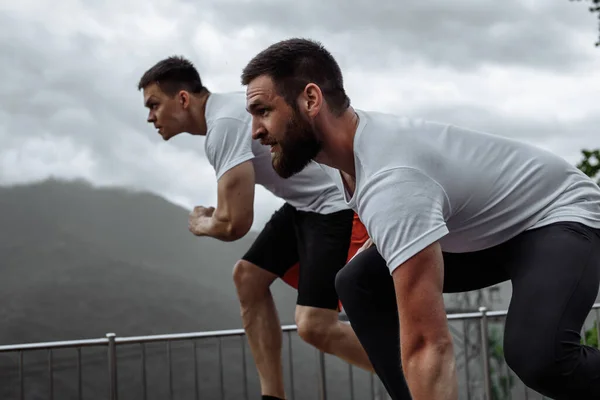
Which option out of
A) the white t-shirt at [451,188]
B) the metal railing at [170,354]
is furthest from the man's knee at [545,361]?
the metal railing at [170,354]

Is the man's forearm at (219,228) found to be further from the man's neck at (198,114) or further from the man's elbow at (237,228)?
the man's neck at (198,114)

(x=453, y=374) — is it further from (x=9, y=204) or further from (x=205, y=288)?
(x=205, y=288)

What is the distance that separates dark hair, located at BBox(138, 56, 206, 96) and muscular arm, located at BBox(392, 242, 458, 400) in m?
2.15

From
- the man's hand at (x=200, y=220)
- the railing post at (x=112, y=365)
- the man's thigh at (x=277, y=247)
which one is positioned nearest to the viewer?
the man's hand at (x=200, y=220)

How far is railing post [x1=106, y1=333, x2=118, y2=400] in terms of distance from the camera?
5848 mm

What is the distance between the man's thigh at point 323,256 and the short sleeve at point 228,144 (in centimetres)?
44

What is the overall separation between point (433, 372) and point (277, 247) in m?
1.89

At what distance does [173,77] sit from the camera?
392cm

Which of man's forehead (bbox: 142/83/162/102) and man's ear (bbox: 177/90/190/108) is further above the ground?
man's forehead (bbox: 142/83/162/102)

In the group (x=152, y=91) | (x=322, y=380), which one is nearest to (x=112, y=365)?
(x=322, y=380)

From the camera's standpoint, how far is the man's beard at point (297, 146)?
2248 millimetres

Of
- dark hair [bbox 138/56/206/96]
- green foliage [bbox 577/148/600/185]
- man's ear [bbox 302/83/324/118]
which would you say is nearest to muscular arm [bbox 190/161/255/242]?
dark hair [bbox 138/56/206/96]

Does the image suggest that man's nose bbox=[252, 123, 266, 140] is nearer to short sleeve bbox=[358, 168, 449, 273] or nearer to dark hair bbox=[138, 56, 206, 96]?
short sleeve bbox=[358, 168, 449, 273]

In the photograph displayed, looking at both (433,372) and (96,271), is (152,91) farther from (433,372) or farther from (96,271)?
(96,271)
